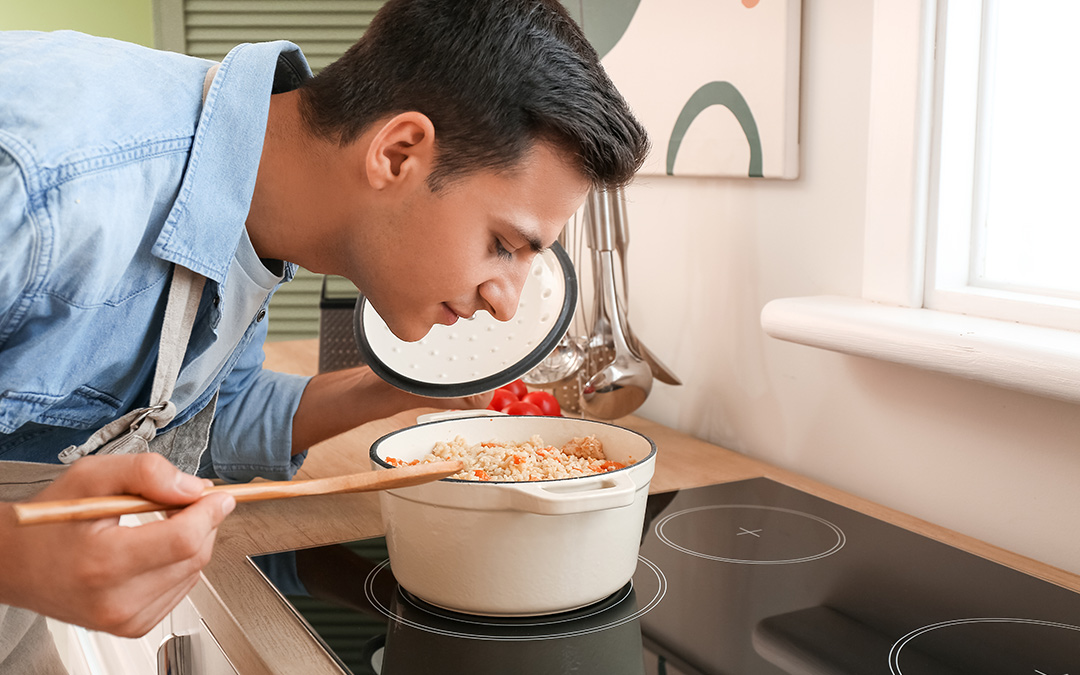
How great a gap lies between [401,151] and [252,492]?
0.33 metres

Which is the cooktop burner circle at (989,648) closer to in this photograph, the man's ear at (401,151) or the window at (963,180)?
the window at (963,180)

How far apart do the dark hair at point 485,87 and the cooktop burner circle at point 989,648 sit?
465 millimetres

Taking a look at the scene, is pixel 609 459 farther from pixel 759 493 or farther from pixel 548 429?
pixel 759 493

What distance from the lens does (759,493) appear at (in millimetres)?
1112

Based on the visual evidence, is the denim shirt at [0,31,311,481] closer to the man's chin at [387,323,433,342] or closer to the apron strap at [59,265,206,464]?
the apron strap at [59,265,206,464]

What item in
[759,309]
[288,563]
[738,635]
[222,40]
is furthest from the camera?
[222,40]

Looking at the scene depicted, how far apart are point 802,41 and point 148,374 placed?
0.83 meters

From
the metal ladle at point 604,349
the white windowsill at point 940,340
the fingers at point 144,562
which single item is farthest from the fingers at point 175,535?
the metal ladle at point 604,349

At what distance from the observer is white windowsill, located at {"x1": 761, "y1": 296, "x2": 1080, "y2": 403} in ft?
2.76

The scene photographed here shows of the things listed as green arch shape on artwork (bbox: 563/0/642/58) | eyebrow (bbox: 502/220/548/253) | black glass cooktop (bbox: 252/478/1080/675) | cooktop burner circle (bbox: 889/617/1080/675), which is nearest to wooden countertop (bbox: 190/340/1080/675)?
black glass cooktop (bbox: 252/478/1080/675)

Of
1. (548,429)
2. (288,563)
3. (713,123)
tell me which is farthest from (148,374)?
(713,123)

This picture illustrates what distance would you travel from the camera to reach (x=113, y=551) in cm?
56

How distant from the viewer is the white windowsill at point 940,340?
33.1 inches

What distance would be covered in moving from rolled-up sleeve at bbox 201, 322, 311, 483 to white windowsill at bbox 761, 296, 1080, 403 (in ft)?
1.95
